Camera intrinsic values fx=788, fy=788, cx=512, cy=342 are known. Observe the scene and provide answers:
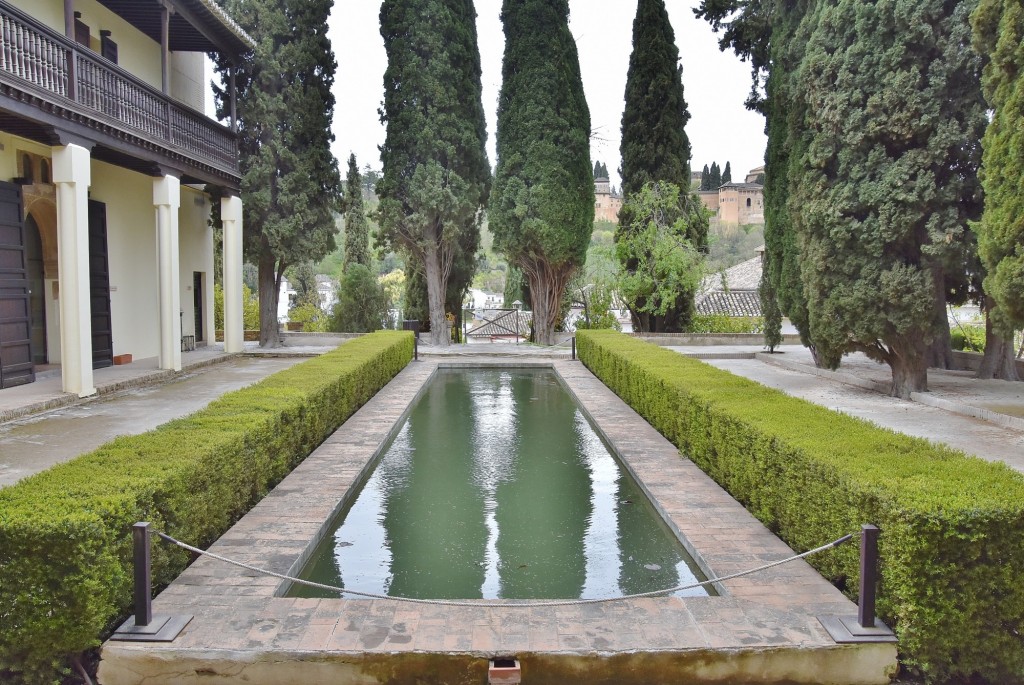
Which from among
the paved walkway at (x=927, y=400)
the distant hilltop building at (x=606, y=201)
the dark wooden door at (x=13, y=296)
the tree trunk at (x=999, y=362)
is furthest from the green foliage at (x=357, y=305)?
the distant hilltop building at (x=606, y=201)

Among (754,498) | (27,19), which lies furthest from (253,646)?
(27,19)

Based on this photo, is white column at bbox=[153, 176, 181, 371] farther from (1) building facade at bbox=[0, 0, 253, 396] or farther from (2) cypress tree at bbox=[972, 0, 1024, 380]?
(2) cypress tree at bbox=[972, 0, 1024, 380]

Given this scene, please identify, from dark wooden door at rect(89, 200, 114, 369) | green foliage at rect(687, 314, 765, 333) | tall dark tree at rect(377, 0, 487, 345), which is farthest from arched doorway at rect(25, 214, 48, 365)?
green foliage at rect(687, 314, 765, 333)

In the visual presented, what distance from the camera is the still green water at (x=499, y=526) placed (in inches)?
198

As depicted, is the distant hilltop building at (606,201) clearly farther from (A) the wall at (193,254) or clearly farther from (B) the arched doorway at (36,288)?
(B) the arched doorway at (36,288)

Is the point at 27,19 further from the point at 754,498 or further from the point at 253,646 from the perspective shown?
the point at 754,498

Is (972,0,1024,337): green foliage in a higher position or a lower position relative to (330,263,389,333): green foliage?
higher

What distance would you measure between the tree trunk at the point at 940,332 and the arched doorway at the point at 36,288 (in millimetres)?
13846

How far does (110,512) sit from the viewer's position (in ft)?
12.6

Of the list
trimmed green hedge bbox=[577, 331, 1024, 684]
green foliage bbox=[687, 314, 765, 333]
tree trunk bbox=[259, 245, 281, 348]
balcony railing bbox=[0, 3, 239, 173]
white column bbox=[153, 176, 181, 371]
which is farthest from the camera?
green foliage bbox=[687, 314, 765, 333]

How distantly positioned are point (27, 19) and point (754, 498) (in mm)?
9657

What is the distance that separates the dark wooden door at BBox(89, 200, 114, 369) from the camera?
547 inches

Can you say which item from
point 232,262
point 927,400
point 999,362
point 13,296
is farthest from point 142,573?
point 232,262

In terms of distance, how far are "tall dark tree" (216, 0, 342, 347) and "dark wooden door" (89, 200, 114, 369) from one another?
458 centimetres
